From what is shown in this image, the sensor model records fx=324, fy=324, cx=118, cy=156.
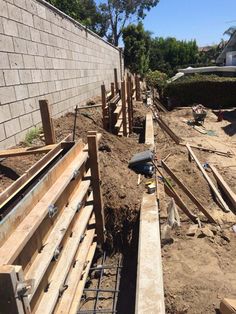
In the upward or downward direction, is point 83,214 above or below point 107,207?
above

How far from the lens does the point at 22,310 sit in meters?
1.75

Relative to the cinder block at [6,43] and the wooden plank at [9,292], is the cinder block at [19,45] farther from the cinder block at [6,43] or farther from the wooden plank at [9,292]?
the wooden plank at [9,292]

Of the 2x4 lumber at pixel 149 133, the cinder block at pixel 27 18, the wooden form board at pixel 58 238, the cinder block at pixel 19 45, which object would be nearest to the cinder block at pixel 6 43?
the cinder block at pixel 19 45

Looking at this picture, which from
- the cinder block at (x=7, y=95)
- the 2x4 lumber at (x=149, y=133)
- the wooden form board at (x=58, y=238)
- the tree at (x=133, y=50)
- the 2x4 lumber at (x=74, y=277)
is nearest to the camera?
the wooden form board at (x=58, y=238)

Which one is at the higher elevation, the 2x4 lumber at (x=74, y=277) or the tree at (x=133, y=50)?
the tree at (x=133, y=50)

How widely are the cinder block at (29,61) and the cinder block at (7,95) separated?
3.04 ft

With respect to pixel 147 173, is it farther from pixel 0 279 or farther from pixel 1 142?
pixel 0 279

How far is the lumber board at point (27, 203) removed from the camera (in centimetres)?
194

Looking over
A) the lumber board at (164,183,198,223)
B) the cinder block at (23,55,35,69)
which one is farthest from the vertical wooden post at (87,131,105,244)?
the cinder block at (23,55,35,69)

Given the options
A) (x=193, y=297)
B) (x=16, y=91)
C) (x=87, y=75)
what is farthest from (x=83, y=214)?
(x=87, y=75)

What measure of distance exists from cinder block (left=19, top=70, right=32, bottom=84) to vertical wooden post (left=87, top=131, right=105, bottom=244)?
90.5 inches

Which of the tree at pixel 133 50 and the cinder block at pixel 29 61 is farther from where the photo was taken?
the tree at pixel 133 50

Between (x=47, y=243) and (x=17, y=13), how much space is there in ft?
15.0

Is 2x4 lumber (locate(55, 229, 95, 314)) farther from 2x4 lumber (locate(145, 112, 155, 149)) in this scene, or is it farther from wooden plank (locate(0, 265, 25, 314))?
2x4 lumber (locate(145, 112, 155, 149))
